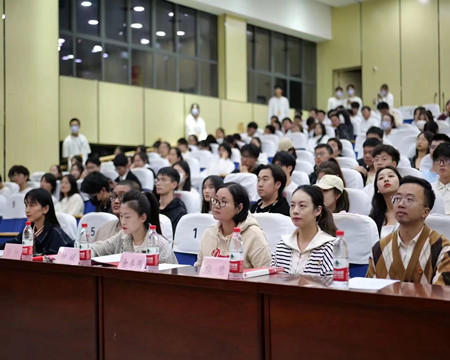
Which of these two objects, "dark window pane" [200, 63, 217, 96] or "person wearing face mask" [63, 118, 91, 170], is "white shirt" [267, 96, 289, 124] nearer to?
"dark window pane" [200, 63, 217, 96]

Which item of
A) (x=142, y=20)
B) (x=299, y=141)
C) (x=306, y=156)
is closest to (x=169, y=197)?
(x=306, y=156)

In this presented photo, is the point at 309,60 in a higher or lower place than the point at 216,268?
higher

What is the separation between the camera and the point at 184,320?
221cm

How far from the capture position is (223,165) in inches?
340

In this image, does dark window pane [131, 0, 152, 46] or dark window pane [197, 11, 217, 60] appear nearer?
dark window pane [131, 0, 152, 46]

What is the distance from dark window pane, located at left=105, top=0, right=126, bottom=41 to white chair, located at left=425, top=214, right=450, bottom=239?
10.4 metres

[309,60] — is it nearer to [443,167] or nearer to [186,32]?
[186,32]

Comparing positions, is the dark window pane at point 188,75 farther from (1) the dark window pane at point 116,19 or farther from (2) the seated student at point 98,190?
(2) the seated student at point 98,190

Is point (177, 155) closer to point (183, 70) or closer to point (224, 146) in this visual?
point (224, 146)

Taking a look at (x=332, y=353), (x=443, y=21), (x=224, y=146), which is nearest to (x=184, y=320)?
(x=332, y=353)

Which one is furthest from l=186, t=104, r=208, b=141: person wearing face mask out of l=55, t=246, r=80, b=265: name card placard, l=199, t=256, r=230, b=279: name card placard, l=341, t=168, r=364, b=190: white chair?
l=199, t=256, r=230, b=279: name card placard

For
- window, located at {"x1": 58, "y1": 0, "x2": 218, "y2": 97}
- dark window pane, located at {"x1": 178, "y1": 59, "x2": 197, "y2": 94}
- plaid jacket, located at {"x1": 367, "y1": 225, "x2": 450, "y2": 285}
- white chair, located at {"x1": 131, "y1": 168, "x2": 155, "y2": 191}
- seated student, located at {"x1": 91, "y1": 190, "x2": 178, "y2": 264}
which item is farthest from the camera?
dark window pane, located at {"x1": 178, "y1": 59, "x2": 197, "y2": 94}

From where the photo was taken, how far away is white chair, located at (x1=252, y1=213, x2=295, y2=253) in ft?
11.2

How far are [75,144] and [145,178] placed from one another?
13.4ft
